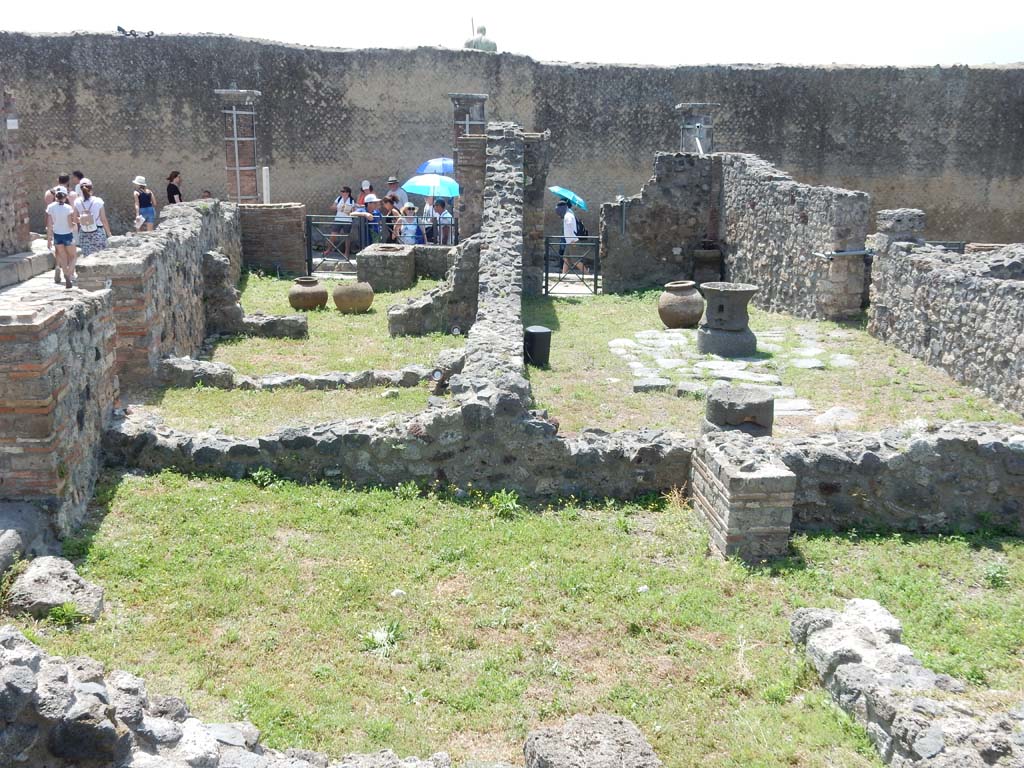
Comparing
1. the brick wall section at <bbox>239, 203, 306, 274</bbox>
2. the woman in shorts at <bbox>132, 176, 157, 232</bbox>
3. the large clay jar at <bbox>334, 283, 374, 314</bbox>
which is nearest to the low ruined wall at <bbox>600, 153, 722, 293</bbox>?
the large clay jar at <bbox>334, 283, 374, 314</bbox>

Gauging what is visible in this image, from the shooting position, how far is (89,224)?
15.8m

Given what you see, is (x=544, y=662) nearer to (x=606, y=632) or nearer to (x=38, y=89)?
(x=606, y=632)

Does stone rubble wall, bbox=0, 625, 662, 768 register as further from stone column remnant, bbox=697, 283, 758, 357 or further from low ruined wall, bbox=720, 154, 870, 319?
low ruined wall, bbox=720, 154, 870, 319

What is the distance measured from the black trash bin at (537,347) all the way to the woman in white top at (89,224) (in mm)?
7646

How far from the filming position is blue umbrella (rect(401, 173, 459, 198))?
66.6ft

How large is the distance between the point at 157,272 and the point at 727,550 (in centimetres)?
698

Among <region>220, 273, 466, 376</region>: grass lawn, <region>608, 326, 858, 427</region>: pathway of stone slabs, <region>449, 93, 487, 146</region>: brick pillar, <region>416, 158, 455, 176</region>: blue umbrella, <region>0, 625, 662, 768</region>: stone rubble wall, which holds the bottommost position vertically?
<region>608, 326, 858, 427</region>: pathway of stone slabs

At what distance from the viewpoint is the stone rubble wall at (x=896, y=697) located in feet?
13.7

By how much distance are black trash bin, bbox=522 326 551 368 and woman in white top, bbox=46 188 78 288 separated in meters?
6.87

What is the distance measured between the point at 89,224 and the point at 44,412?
10268 millimetres

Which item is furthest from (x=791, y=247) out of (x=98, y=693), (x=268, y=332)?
(x=98, y=693)

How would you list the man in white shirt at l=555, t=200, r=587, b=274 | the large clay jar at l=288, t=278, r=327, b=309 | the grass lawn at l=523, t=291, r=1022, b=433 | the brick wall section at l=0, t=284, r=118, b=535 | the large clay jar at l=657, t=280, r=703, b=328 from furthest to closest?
the man in white shirt at l=555, t=200, r=587, b=274 → the large clay jar at l=288, t=278, r=327, b=309 → the large clay jar at l=657, t=280, r=703, b=328 → the grass lawn at l=523, t=291, r=1022, b=433 → the brick wall section at l=0, t=284, r=118, b=535

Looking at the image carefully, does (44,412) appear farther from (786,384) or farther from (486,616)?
(786,384)

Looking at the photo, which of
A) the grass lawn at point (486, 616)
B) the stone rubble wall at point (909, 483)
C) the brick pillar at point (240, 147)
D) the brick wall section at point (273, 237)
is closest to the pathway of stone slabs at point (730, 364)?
the stone rubble wall at point (909, 483)
